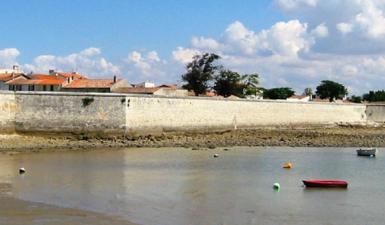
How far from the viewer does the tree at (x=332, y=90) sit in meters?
113

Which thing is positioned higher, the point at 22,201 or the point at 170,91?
the point at 170,91

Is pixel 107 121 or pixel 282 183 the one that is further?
pixel 107 121

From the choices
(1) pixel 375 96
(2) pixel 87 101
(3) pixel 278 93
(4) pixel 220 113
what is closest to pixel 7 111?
(2) pixel 87 101

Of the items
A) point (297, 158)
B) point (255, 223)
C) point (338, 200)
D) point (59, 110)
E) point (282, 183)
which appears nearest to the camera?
point (255, 223)

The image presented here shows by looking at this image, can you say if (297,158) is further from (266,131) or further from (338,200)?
(266,131)

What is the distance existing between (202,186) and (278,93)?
9133cm

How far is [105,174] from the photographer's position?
24891 millimetres

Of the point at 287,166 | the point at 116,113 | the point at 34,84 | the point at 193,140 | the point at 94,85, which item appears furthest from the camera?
the point at 34,84

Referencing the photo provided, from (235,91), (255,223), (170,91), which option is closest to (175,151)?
(255,223)

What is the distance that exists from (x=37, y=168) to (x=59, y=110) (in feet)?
50.1

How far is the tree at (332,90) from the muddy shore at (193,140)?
61.1 metres

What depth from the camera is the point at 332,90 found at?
11369 centimetres

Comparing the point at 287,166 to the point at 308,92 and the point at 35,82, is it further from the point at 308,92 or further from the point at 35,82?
the point at 308,92

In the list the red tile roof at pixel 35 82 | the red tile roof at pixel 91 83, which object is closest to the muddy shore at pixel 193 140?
the red tile roof at pixel 91 83
